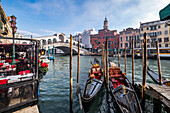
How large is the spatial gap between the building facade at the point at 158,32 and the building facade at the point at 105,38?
1390 centimetres

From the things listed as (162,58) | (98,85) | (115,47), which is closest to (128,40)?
(115,47)

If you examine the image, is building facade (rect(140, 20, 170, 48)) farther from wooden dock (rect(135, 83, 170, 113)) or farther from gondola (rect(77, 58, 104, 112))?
gondola (rect(77, 58, 104, 112))

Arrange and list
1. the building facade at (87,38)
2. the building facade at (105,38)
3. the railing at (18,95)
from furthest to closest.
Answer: the building facade at (87,38) → the building facade at (105,38) → the railing at (18,95)

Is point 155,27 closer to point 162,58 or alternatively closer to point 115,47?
point 162,58

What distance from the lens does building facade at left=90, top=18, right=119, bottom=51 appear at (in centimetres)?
4507

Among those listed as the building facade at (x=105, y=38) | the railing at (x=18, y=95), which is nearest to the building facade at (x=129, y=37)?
the building facade at (x=105, y=38)

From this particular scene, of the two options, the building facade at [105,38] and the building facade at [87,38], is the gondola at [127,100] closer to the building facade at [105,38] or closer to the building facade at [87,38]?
the building facade at [105,38]

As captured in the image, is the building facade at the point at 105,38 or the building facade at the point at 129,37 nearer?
the building facade at the point at 129,37

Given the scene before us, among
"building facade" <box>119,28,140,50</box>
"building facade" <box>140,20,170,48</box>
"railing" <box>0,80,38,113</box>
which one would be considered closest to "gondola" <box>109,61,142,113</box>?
"railing" <box>0,80,38,113</box>

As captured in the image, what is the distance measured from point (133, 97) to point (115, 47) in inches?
1735

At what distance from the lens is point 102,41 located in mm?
49031

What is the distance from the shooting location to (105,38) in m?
47.3

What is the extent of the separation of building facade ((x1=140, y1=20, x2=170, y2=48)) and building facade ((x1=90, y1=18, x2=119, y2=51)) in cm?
1390

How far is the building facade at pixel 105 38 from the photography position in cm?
4507
